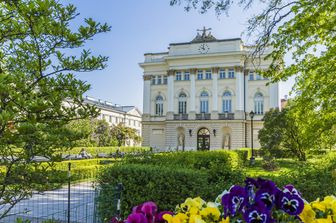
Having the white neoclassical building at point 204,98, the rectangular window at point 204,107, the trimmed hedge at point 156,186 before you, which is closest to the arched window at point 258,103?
the white neoclassical building at point 204,98

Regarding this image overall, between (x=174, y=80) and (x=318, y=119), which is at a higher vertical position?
(x=174, y=80)

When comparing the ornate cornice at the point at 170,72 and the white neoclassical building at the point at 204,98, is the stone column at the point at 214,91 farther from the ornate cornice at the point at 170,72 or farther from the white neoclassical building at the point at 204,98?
the ornate cornice at the point at 170,72

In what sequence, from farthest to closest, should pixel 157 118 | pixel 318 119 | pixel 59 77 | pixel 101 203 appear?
pixel 157 118, pixel 318 119, pixel 101 203, pixel 59 77

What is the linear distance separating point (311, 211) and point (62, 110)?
2.05m

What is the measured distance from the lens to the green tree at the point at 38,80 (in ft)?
7.63

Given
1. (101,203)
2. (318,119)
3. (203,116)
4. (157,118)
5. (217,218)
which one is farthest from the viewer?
(157,118)

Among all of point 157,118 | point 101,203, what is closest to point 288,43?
point 101,203

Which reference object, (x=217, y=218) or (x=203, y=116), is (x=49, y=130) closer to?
(x=217, y=218)

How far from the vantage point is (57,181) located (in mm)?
2654

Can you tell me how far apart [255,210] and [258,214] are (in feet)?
0.08

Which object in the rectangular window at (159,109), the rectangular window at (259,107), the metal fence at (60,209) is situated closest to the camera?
the metal fence at (60,209)

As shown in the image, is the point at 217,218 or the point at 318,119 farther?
the point at 318,119

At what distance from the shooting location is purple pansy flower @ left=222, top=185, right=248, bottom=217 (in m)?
1.75

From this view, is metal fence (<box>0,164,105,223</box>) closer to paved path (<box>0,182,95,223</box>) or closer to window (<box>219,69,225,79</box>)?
paved path (<box>0,182,95,223</box>)
